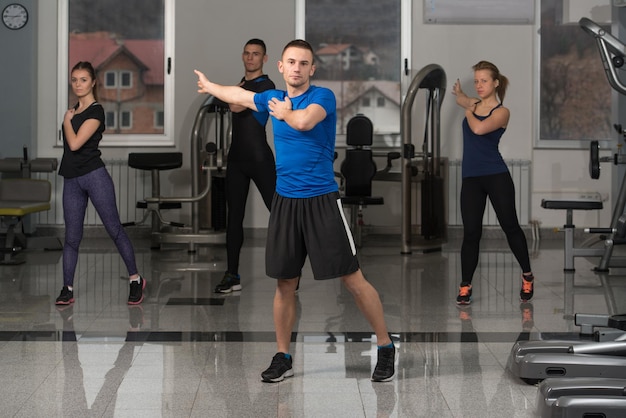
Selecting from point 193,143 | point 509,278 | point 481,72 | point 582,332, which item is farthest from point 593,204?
point 193,143

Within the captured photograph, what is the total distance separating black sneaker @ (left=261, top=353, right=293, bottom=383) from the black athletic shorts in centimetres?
35

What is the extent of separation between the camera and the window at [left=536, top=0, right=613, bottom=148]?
378 inches

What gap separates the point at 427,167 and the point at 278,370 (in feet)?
16.5

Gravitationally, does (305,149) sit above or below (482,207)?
above

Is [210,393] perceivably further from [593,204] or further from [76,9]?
[76,9]

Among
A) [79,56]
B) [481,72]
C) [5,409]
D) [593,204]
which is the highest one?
[79,56]

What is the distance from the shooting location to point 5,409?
3.61 metres

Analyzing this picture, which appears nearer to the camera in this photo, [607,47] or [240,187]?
[607,47]

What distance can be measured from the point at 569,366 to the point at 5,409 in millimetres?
2023

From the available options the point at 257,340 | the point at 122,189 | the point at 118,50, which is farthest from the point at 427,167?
the point at 257,340

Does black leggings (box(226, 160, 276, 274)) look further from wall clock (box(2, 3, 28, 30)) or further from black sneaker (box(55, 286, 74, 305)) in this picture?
wall clock (box(2, 3, 28, 30))

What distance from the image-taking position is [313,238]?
3.93 metres

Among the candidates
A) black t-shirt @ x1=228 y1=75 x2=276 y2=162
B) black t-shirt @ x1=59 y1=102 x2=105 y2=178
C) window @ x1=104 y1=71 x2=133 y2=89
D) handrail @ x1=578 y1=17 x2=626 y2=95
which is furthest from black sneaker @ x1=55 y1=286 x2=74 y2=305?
window @ x1=104 y1=71 x2=133 y2=89

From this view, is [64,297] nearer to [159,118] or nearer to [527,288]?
[527,288]
